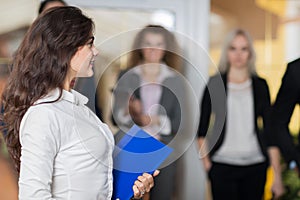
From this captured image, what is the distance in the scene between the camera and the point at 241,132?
3455 millimetres

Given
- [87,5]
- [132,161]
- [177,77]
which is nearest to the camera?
[132,161]

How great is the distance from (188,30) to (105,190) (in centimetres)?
293

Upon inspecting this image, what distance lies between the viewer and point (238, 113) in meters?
3.46

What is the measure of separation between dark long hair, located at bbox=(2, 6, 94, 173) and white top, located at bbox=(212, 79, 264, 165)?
226 centimetres

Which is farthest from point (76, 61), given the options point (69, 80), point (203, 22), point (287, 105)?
point (203, 22)

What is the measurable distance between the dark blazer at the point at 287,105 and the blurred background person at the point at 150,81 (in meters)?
1.01

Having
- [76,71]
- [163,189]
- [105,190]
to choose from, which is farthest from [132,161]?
[163,189]

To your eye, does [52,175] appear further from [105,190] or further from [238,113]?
[238,113]

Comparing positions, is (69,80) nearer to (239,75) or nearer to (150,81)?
(150,81)

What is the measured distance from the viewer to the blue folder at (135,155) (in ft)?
3.58

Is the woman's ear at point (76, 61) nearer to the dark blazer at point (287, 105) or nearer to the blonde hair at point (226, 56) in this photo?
the dark blazer at point (287, 105)

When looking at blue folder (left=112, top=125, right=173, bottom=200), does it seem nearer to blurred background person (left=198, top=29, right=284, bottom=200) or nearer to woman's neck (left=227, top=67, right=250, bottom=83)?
blurred background person (left=198, top=29, right=284, bottom=200)

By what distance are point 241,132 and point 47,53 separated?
7.79 feet

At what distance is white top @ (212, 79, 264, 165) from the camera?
3.42m
